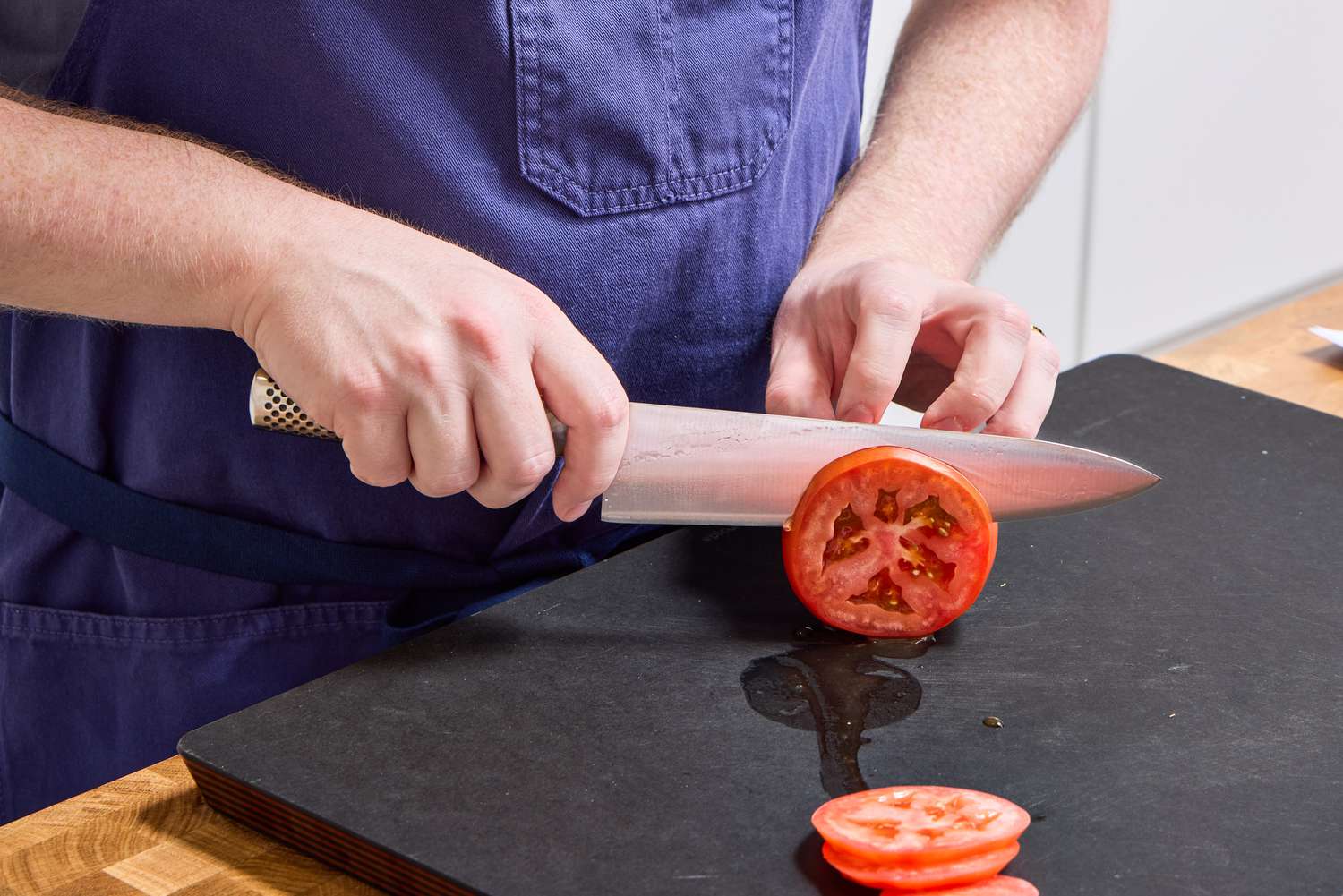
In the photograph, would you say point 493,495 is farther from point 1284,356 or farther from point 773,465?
point 1284,356

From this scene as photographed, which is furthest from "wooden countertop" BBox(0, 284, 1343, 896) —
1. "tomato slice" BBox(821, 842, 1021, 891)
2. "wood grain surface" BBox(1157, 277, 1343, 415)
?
"wood grain surface" BBox(1157, 277, 1343, 415)

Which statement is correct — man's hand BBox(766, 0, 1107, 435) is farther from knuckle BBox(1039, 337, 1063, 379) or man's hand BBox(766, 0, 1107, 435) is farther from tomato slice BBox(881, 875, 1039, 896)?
tomato slice BBox(881, 875, 1039, 896)

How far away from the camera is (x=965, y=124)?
135cm

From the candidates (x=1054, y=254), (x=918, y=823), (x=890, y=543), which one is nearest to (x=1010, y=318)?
(x=890, y=543)

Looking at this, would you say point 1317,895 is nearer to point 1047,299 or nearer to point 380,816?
point 380,816

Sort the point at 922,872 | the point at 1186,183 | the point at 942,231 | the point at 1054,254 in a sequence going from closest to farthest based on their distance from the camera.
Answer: the point at 922,872 → the point at 942,231 → the point at 1054,254 → the point at 1186,183

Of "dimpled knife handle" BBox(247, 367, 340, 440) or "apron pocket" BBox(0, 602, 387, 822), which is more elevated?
"dimpled knife handle" BBox(247, 367, 340, 440)

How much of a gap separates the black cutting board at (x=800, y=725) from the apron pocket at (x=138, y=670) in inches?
5.9

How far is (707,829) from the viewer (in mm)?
766

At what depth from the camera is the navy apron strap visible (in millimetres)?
1036

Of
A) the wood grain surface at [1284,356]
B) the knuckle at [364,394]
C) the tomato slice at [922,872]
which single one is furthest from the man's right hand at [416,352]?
the wood grain surface at [1284,356]

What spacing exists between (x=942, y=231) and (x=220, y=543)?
689mm

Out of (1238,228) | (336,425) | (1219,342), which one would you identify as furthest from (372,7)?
(1238,228)

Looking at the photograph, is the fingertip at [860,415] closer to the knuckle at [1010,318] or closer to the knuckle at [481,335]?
the knuckle at [1010,318]
